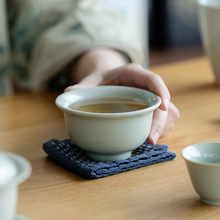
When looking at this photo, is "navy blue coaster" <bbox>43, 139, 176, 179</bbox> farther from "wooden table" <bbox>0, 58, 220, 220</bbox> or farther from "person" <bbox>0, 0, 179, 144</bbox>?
"person" <bbox>0, 0, 179, 144</bbox>

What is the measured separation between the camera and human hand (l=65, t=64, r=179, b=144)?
77cm

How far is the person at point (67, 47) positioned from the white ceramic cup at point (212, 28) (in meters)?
0.17

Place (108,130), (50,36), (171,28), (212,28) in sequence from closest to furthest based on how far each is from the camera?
1. (108,130)
2. (212,28)
3. (50,36)
4. (171,28)

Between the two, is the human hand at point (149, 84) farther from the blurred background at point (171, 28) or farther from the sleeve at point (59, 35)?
the blurred background at point (171, 28)

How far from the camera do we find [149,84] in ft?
2.62

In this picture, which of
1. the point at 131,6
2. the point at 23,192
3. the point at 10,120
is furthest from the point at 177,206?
the point at 131,6

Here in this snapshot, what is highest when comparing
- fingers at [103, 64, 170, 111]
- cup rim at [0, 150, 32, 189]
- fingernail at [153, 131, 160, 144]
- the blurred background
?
cup rim at [0, 150, 32, 189]

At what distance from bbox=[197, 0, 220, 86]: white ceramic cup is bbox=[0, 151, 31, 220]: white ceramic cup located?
0.77 metres

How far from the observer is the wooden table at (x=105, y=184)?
56 centimetres

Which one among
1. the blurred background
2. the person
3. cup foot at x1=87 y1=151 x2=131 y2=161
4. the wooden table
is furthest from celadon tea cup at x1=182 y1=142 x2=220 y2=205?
the blurred background

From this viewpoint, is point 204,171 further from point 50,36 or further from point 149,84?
point 50,36

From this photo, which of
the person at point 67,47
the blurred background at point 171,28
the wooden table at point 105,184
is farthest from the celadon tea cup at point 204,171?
the blurred background at point 171,28

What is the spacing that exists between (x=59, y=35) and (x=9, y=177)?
0.81 m

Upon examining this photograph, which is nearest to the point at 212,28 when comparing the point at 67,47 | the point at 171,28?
the point at 67,47
